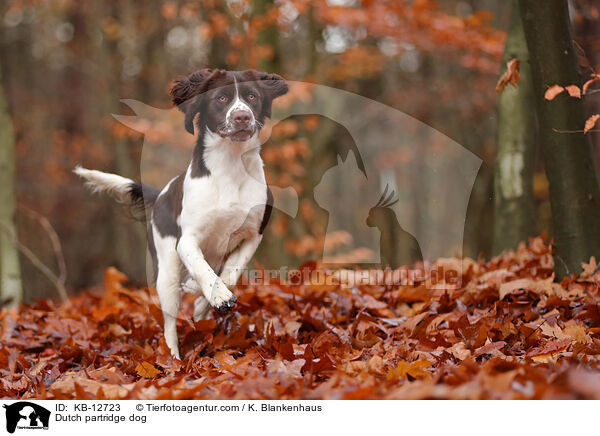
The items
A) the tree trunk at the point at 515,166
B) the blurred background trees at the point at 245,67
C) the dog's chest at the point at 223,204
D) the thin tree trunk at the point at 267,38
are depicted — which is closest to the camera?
the dog's chest at the point at 223,204

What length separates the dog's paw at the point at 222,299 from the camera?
139 inches

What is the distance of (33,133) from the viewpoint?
765 inches

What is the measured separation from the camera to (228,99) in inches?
148

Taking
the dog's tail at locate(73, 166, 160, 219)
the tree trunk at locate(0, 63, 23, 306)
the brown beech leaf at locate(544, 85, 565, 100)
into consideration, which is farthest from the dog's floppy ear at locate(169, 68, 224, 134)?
the tree trunk at locate(0, 63, 23, 306)

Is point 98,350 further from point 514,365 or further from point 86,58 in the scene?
point 86,58

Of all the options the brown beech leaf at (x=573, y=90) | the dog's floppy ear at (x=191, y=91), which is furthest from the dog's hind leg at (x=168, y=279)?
the brown beech leaf at (x=573, y=90)

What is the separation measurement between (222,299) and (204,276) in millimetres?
221

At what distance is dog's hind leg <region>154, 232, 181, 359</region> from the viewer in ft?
13.7

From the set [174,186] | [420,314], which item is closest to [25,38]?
[174,186]

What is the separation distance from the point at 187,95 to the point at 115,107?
10.6 meters

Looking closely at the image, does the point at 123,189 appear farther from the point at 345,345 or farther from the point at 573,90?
the point at 573,90
